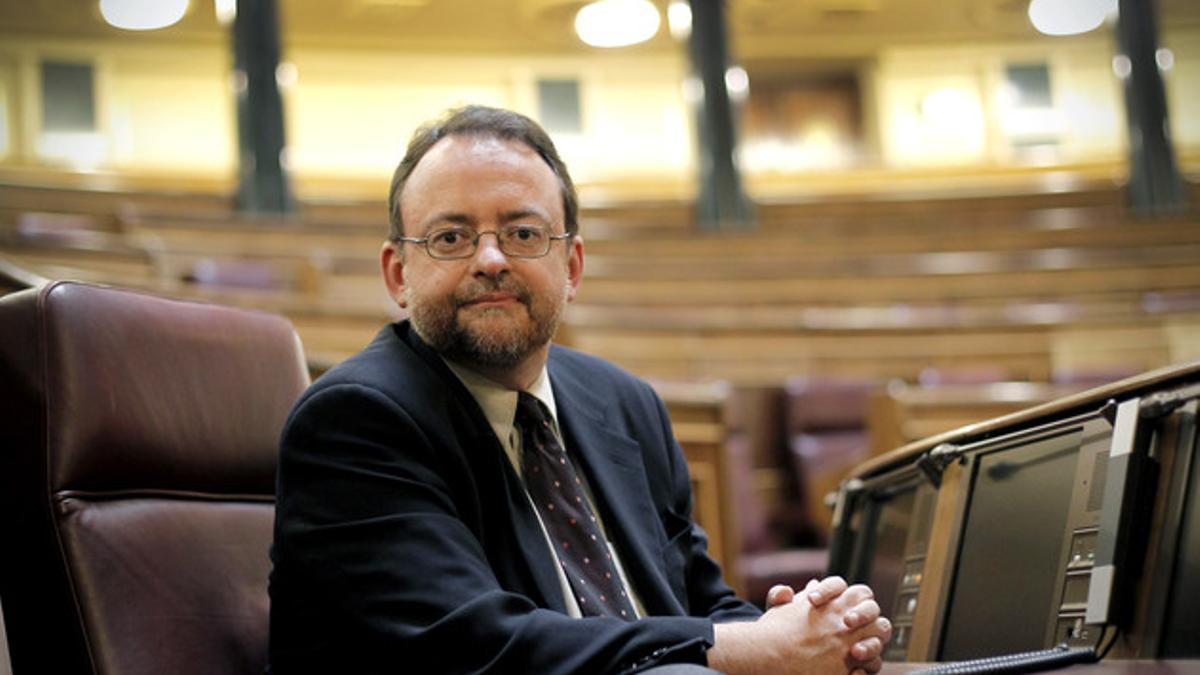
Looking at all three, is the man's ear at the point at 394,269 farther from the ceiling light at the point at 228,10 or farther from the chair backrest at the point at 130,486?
the ceiling light at the point at 228,10

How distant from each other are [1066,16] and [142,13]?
4.77 meters

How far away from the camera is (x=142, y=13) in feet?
20.3

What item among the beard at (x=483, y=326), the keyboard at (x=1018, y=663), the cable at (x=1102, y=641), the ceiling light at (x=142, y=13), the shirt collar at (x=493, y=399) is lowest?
the cable at (x=1102, y=641)

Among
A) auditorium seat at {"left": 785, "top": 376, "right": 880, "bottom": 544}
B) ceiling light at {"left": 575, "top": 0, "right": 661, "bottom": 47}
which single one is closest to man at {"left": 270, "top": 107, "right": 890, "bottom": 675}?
auditorium seat at {"left": 785, "top": 376, "right": 880, "bottom": 544}

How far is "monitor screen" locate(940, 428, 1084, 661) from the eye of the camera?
0.89m

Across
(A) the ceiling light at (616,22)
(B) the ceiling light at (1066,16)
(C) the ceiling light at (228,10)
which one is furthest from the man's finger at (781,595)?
(B) the ceiling light at (1066,16)

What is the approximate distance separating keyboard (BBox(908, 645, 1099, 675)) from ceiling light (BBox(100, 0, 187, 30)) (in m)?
6.16

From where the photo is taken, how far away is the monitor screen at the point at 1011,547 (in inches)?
34.9

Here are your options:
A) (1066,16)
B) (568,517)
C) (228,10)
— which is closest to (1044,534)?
(568,517)

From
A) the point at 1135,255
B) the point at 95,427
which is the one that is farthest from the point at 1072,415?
the point at 1135,255

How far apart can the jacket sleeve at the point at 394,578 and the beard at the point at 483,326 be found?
85 millimetres

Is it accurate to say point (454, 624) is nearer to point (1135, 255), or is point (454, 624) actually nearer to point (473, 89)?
point (1135, 255)

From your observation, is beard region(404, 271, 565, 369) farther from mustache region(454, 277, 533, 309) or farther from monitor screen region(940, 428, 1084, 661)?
monitor screen region(940, 428, 1084, 661)

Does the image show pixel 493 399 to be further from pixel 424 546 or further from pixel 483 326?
pixel 424 546
